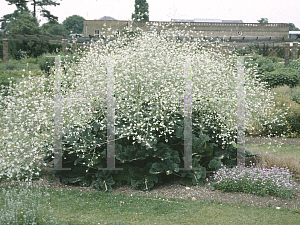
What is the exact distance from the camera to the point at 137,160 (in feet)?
18.4

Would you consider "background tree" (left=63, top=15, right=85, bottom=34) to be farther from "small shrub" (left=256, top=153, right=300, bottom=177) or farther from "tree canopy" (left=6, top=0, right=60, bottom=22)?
→ "small shrub" (left=256, top=153, right=300, bottom=177)

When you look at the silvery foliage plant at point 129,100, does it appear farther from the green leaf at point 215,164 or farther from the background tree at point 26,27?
the background tree at point 26,27

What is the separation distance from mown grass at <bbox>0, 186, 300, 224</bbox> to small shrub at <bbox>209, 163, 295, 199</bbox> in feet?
1.72

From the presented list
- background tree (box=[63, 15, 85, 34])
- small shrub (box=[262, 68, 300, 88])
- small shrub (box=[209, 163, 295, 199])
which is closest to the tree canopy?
background tree (box=[63, 15, 85, 34])

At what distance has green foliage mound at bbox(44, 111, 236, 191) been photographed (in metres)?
5.32

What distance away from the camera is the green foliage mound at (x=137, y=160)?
17.5ft

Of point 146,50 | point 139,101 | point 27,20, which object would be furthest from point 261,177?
point 27,20

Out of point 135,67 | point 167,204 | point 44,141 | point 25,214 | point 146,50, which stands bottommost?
point 167,204

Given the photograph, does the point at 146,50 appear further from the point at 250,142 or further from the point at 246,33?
the point at 246,33

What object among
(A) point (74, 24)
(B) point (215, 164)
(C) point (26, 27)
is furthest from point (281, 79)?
(A) point (74, 24)

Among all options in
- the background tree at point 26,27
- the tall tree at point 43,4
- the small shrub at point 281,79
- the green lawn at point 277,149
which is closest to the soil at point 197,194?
the green lawn at point 277,149

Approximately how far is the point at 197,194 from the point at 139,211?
125cm

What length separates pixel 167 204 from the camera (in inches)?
184

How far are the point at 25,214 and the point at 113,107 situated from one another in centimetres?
237
